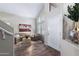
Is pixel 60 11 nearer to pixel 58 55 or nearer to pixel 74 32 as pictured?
pixel 74 32

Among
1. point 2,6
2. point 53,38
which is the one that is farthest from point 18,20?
point 53,38

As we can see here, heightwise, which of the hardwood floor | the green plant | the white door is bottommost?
the hardwood floor

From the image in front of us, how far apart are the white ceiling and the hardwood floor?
1.44 ft

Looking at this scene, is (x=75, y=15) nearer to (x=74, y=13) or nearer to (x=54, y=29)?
(x=74, y=13)

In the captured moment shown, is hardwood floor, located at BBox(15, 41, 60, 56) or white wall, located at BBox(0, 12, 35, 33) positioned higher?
white wall, located at BBox(0, 12, 35, 33)

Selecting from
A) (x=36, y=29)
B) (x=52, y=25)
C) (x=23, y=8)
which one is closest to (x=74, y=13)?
(x=52, y=25)

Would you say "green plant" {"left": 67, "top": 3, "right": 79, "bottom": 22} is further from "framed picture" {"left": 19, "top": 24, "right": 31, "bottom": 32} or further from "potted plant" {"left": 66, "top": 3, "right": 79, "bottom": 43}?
"framed picture" {"left": 19, "top": 24, "right": 31, "bottom": 32}

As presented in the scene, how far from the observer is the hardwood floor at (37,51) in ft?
5.21

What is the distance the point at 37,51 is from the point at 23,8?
0.69 m

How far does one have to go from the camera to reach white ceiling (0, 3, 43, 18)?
1579 mm

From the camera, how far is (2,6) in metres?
1.58

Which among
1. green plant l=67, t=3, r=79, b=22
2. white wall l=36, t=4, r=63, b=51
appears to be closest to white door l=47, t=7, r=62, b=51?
white wall l=36, t=4, r=63, b=51

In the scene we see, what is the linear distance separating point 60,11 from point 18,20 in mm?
645

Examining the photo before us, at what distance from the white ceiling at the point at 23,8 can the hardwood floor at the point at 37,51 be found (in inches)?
17.3
